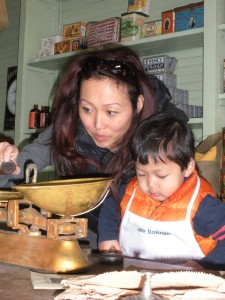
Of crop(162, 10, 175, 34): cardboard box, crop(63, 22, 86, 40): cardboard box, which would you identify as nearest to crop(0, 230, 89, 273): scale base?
crop(162, 10, 175, 34): cardboard box

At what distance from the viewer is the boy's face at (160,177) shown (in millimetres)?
1541

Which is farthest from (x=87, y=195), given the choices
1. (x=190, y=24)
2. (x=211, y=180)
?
(x=190, y=24)

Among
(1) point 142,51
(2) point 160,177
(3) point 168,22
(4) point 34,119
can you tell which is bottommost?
(2) point 160,177

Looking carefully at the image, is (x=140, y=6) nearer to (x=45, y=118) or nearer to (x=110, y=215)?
(x=45, y=118)

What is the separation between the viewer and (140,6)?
2.91 meters

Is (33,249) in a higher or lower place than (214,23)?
lower

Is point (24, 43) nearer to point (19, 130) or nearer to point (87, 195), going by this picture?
point (19, 130)

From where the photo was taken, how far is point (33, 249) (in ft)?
3.33

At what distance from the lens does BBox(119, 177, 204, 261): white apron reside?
1547 millimetres

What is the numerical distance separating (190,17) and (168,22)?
14 centimetres

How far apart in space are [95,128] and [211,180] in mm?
830

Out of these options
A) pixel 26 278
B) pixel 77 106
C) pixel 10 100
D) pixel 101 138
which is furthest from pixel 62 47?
pixel 26 278

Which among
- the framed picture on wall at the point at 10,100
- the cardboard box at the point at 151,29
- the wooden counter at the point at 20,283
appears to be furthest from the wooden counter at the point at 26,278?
the framed picture on wall at the point at 10,100

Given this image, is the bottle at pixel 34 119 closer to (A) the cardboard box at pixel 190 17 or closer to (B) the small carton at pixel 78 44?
(B) the small carton at pixel 78 44
